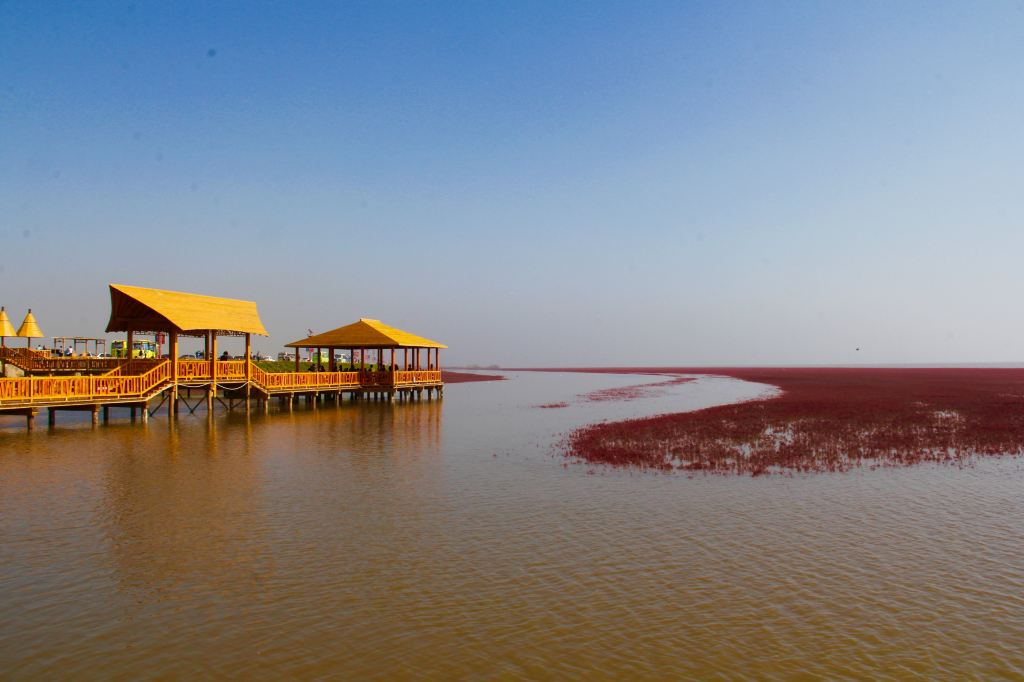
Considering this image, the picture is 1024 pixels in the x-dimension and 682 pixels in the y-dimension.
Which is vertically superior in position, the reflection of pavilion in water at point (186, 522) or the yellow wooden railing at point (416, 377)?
the yellow wooden railing at point (416, 377)

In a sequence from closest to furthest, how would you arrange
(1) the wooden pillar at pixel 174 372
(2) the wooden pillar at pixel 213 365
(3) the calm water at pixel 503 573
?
(3) the calm water at pixel 503 573 < (1) the wooden pillar at pixel 174 372 < (2) the wooden pillar at pixel 213 365

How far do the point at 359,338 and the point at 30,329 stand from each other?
91.9 feet

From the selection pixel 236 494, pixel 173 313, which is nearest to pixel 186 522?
pixel 236 494

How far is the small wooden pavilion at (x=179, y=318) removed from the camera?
33.0m

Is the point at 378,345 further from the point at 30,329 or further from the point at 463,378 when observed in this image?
the point at 463,378

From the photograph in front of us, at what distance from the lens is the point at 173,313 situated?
33.3 meters

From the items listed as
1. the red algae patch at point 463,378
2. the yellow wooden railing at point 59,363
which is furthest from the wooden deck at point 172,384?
the red algae patch at point 463,378

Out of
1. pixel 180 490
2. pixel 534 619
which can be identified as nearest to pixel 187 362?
pixel 180 490

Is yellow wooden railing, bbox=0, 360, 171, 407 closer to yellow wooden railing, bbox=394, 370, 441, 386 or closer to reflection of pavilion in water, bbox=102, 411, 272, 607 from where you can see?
reflection of pavilion in water, bbox=102, 411, 272, 607

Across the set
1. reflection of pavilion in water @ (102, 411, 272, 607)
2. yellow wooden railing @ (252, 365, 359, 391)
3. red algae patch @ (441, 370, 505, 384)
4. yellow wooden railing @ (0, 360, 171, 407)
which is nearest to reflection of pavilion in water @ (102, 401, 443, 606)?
reflection of pavilion in water @ (102, 411, 272, 607)

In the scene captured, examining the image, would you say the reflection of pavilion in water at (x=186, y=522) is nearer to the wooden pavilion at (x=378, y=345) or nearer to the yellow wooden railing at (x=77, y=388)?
the yellow wooden railing at (x=77, y=388)

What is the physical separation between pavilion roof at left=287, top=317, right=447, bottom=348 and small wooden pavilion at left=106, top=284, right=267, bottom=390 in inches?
274

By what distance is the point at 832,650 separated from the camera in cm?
751

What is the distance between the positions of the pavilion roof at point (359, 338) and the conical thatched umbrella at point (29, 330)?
2253cm
